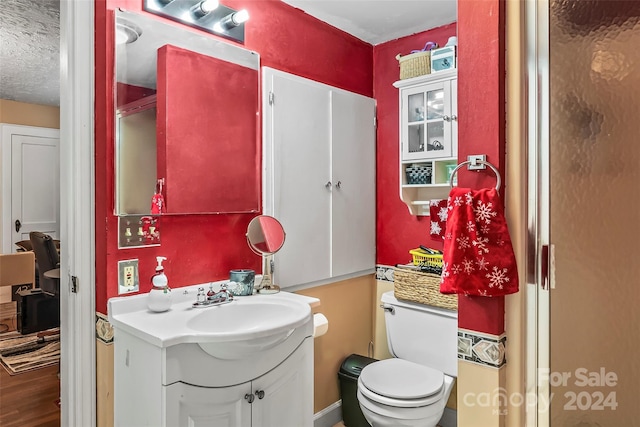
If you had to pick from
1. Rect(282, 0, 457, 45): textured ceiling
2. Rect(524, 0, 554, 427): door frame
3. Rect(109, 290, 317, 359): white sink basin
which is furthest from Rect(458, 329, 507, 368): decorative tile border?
Rect(282, 0, 457, 45): textured ceiling

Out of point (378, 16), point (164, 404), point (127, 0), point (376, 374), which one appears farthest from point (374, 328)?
point (127, 0)

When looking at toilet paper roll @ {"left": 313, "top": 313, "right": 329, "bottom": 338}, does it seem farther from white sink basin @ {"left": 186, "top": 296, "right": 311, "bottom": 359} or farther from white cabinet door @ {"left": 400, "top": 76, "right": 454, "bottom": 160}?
white cabinet door @ {"left": 400, "top": 76, "right": 454, "bottom": 160}

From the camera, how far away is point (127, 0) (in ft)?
5.27

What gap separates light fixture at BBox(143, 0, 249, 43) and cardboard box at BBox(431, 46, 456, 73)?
97 centimetres

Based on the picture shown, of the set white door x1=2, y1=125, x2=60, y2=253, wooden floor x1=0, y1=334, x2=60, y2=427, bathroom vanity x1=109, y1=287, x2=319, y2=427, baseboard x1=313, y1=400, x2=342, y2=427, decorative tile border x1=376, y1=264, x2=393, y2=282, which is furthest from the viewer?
white door x1=2, y1=125, x2=60, y2=253

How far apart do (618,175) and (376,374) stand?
4.38ft

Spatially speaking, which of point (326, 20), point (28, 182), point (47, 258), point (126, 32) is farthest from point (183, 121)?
point (28, 182)

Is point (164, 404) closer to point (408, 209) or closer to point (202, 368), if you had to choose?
point (202, 368)

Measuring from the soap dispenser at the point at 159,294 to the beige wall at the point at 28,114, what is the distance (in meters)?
4.26

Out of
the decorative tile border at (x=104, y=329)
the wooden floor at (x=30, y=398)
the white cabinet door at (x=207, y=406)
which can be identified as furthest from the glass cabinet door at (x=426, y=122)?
the wooden floor at (x=30, y=398)

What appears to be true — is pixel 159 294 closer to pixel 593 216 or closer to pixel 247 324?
pixel 247 324

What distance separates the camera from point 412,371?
206 centimetres

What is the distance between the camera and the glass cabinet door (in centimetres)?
221

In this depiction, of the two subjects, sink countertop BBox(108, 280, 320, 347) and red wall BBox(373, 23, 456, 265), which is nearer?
sink countertop BBox(108, 280, 320, 347)
